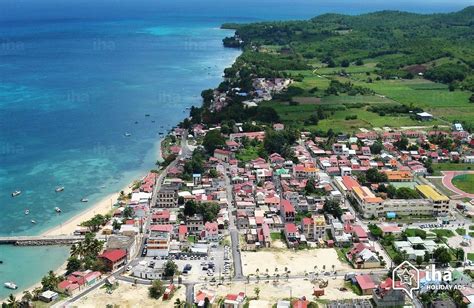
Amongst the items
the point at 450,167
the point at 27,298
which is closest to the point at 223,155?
the point at 450,167

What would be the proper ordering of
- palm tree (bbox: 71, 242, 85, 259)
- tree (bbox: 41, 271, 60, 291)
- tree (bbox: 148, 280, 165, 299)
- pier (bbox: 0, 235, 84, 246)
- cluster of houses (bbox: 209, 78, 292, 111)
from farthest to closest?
cluster of houses (bbox: 209, 78, 292, 111) → pier (bbox: 0, 235, 84, 246) → palm tree (bbox: 71, 242, 85, 259) → tree (bbox: 41, 271, 60, 291) → tree (bbox: 148, 280, 165, 299)

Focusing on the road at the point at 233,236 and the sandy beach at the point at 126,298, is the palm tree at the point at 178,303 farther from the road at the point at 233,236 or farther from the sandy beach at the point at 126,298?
the road at the point at 233,236

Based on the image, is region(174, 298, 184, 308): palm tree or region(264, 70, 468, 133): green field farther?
region(264, 70, 468, 133): green field

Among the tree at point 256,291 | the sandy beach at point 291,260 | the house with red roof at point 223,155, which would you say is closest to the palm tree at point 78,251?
the sandy beach at point 291,260

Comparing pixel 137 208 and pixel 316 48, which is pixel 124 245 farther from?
pixel 316 48

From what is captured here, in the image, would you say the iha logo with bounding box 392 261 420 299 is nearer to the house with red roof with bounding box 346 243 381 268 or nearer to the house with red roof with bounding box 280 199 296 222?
the house with red roof with bounding box 346 243 381 268

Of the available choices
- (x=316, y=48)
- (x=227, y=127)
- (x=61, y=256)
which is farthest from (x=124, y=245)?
(x=316, y=48)

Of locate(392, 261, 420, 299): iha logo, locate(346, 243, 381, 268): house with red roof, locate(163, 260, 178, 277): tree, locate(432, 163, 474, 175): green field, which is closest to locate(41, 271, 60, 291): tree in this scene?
locate(163, 260, 178, 277): tree
